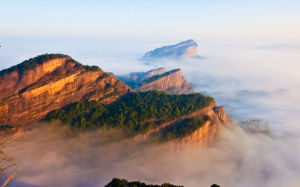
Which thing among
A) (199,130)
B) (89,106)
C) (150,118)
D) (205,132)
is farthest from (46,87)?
(205,132)

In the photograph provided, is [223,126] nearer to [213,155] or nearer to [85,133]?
[213,155]

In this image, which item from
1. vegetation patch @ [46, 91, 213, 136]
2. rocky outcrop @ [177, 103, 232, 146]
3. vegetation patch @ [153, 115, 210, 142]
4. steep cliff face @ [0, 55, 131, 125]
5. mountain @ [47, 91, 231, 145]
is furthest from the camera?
rocky outcrop @ [177, 103, 232, 146]

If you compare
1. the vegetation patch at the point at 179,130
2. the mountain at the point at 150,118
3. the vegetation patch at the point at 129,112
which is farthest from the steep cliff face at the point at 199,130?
the vegetation patch at the point at 129,112

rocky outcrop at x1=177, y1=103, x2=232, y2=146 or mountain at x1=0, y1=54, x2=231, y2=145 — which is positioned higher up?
mountain at x1=0, y1=54, x2=231, y2=145

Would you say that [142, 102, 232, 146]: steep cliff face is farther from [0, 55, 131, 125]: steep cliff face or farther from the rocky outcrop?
[0, 55, 131, 125]: steep cliff face

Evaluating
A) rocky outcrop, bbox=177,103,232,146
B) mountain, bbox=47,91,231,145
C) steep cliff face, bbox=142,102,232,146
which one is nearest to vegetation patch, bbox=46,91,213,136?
mountain, bbox=47,91,231,145
